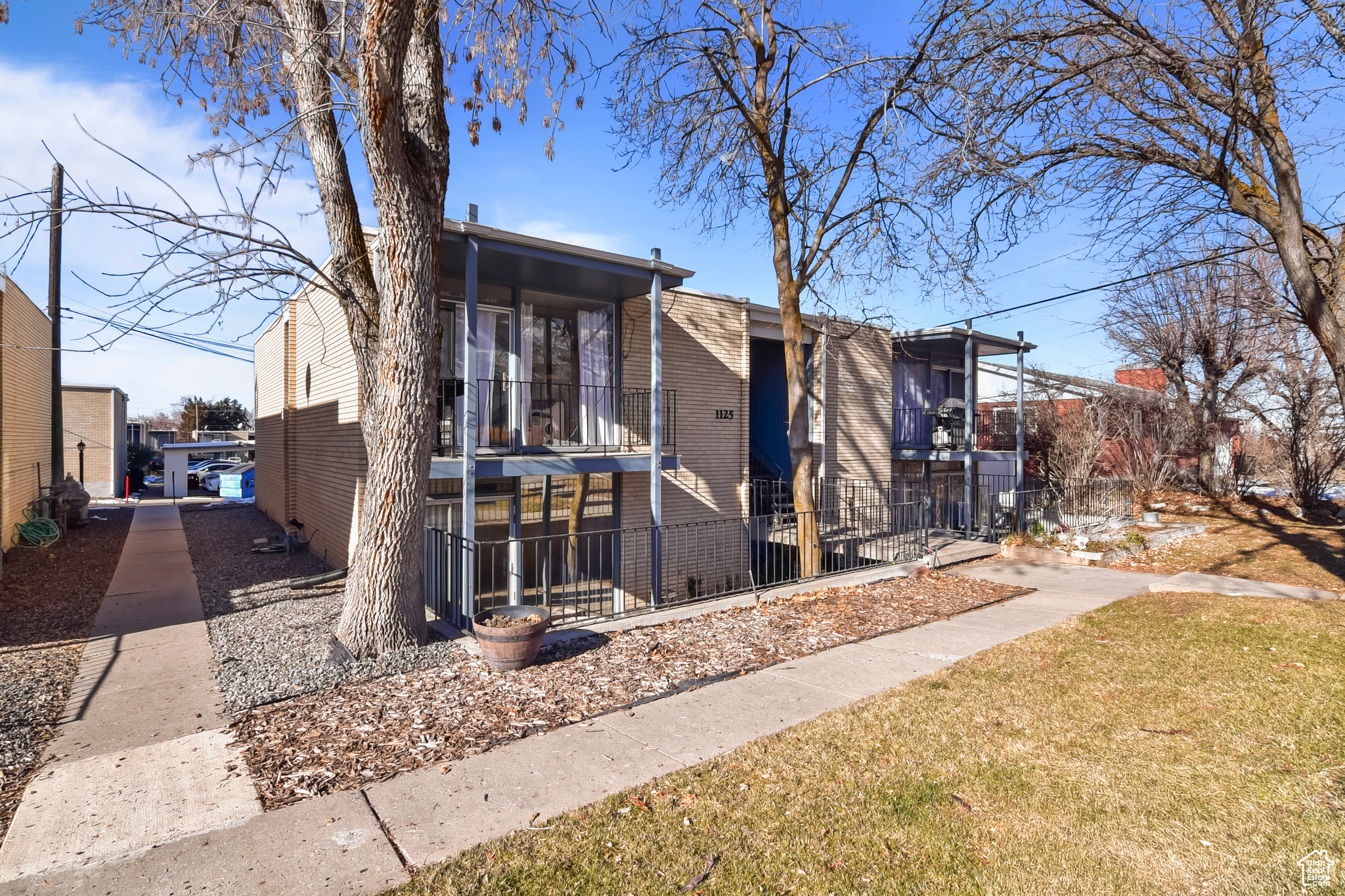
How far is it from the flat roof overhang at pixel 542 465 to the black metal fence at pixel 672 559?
794 mm

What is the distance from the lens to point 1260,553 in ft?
38.8

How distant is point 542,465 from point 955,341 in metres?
11.8

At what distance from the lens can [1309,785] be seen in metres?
3.90

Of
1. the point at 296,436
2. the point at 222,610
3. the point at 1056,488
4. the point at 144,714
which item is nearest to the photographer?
the point at 144,714

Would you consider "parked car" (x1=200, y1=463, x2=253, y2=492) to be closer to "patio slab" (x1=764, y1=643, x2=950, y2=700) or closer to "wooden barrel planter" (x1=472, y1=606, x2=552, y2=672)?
"wooden barrel planter" (x1=472, y1=606, x2=552, y2=672)

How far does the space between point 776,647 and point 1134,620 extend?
441 centimetres

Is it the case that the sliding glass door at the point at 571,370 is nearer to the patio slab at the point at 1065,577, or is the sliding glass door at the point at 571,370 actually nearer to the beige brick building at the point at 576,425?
the beige brick building at the point at 576,425

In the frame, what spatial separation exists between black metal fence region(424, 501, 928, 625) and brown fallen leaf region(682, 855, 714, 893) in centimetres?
472

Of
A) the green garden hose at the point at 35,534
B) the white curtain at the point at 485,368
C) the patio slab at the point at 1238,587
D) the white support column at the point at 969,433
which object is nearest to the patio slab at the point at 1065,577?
the patio slab at the point at 1238,587

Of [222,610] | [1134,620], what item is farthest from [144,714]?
[1134,620]

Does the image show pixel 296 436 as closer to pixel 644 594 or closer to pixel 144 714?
pixel 644 594

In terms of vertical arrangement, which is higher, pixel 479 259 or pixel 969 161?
pixel 969 161

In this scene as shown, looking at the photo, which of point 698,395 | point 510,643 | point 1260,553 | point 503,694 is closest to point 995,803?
point 503,694

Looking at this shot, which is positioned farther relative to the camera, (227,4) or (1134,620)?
(1134,620)
